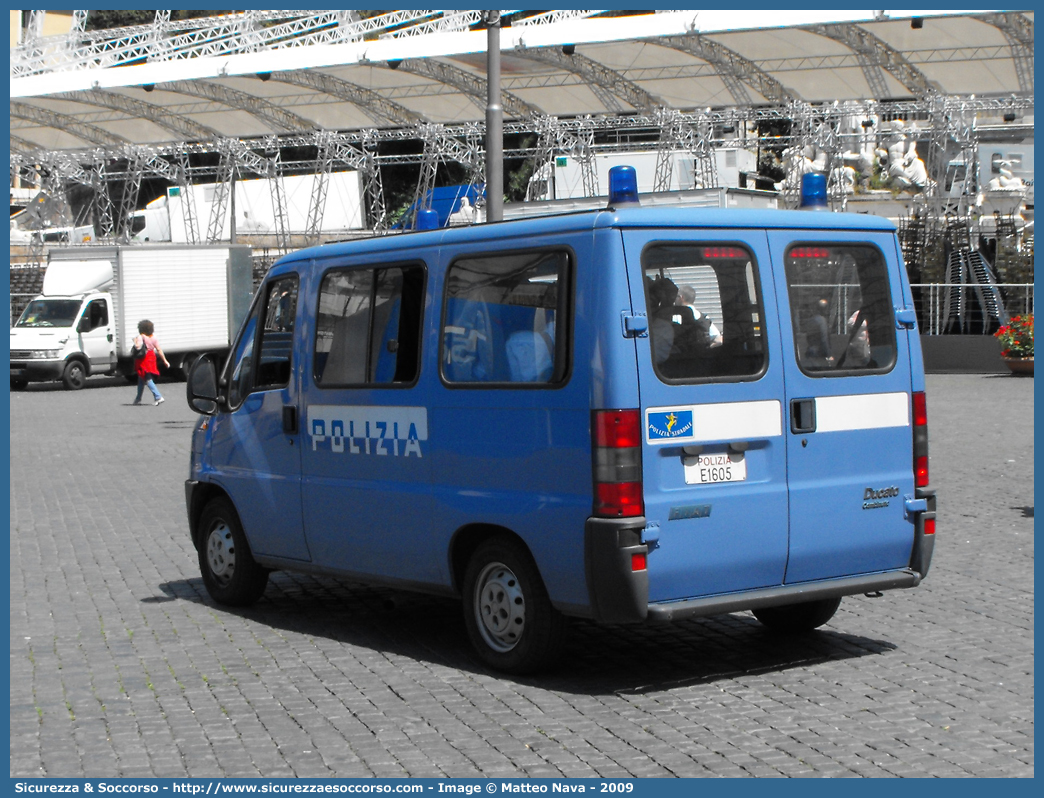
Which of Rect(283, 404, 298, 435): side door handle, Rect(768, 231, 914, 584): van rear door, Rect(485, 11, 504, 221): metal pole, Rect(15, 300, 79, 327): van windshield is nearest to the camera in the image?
Rect(768, 231, 914, 584): van rear door

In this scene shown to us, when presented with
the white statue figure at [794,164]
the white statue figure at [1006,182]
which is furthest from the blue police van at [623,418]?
the white statue figure at [1006,182]

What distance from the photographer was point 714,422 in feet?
20.6

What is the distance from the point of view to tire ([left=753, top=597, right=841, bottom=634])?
748 centimetres

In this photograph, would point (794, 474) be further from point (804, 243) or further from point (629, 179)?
point (629, 179)

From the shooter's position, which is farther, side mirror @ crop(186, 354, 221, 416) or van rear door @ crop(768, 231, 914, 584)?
side mirror @ crop(186, 354, 221, 416)

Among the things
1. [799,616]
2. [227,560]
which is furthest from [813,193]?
[227,560]

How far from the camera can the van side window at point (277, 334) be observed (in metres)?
7.99

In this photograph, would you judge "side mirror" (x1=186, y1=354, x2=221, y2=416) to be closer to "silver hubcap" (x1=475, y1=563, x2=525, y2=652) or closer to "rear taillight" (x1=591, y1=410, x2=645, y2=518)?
"silver hubcap" (x1=475, y1=563, x2=525, y2=652)

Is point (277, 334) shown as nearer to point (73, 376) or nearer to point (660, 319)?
point (660, 319)

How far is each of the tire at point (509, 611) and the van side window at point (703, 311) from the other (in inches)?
45.2

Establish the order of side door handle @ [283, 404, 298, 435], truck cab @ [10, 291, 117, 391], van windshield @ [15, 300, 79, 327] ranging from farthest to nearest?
van windshield @ [15, 300, 79, 327] < truck cab @ [10, 291, 117, 391] < side door handle @ [283, 404, 298, 435]

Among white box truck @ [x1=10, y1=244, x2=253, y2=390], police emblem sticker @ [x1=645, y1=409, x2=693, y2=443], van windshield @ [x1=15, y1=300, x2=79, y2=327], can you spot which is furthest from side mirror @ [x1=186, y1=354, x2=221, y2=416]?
van windshield @ [x1=15, y1=300, x2=79, y2=327]

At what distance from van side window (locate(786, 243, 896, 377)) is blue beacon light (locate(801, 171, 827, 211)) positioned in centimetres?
40

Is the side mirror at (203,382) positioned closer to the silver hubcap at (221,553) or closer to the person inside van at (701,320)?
the silver hubcap at (221,553)
